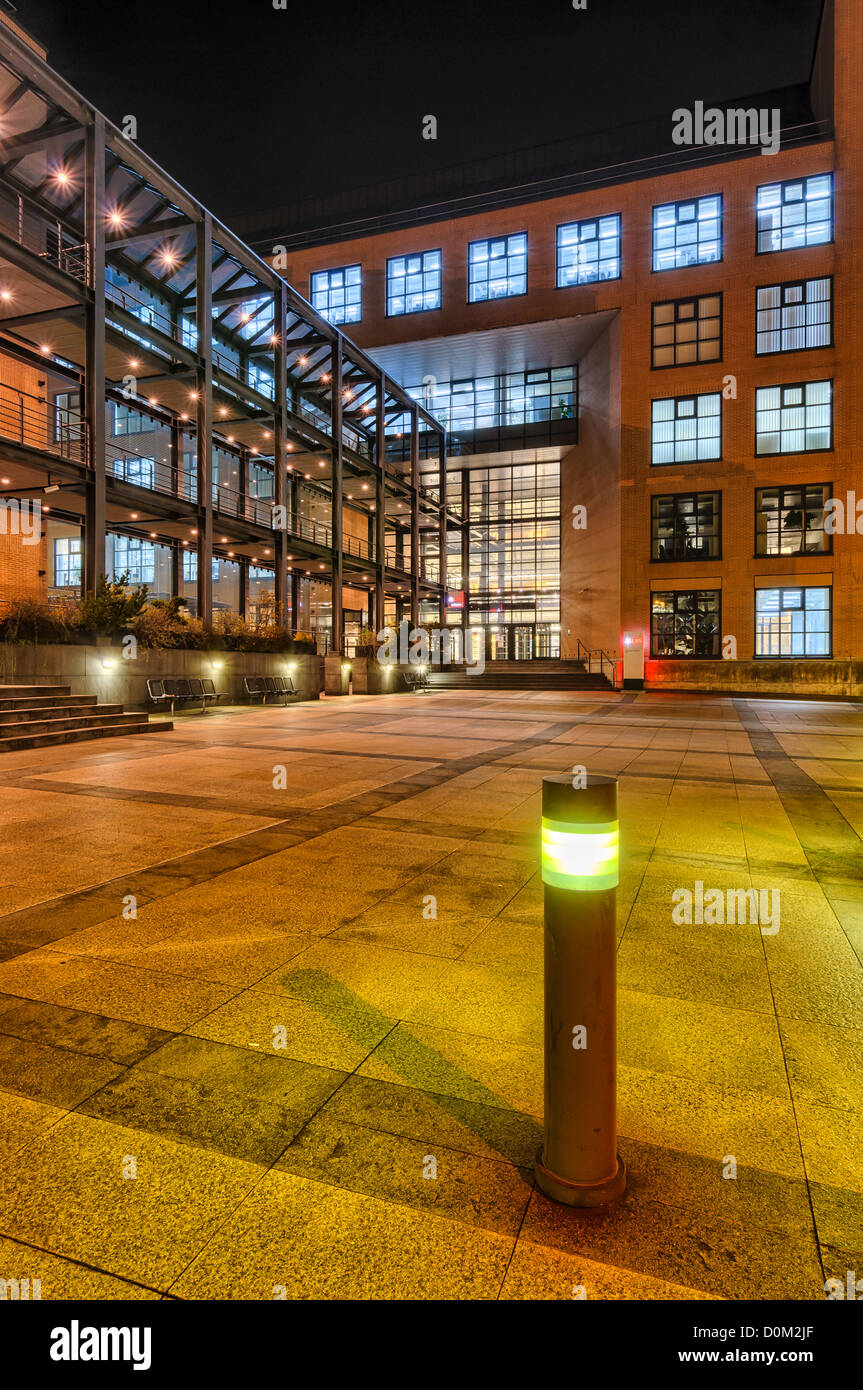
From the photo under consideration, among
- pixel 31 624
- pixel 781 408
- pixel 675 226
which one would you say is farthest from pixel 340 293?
pixel 31 624

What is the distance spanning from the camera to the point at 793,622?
33875mm

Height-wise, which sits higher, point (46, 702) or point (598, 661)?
point (598, 661)

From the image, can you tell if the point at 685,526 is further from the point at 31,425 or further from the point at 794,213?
the point at 31,425

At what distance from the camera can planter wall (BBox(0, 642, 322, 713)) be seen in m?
16.5

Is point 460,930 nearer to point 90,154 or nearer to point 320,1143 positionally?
point 320,1143

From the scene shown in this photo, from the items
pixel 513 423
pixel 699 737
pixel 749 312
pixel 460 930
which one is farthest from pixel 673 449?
pixel 460 930

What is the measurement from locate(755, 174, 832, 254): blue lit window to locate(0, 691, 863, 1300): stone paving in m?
38.2

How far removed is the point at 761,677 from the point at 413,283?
3019cm

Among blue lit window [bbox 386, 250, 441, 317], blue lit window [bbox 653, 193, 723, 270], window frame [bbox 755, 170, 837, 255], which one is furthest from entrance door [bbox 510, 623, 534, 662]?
window frame [bbox 755, 170, 837, 255]

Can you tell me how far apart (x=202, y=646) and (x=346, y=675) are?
32.7 ft

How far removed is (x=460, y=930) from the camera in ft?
13.9

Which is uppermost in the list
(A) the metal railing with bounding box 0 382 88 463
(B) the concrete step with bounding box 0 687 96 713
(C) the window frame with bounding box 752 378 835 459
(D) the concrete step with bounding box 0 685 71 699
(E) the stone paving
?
(C) the window frame with bounding box 752 378 835 459

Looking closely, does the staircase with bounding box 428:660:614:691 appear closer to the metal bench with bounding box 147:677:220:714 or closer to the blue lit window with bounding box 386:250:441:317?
the metal bench with bounding box 147:677:220:714

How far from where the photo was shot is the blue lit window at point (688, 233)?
34750 mm
